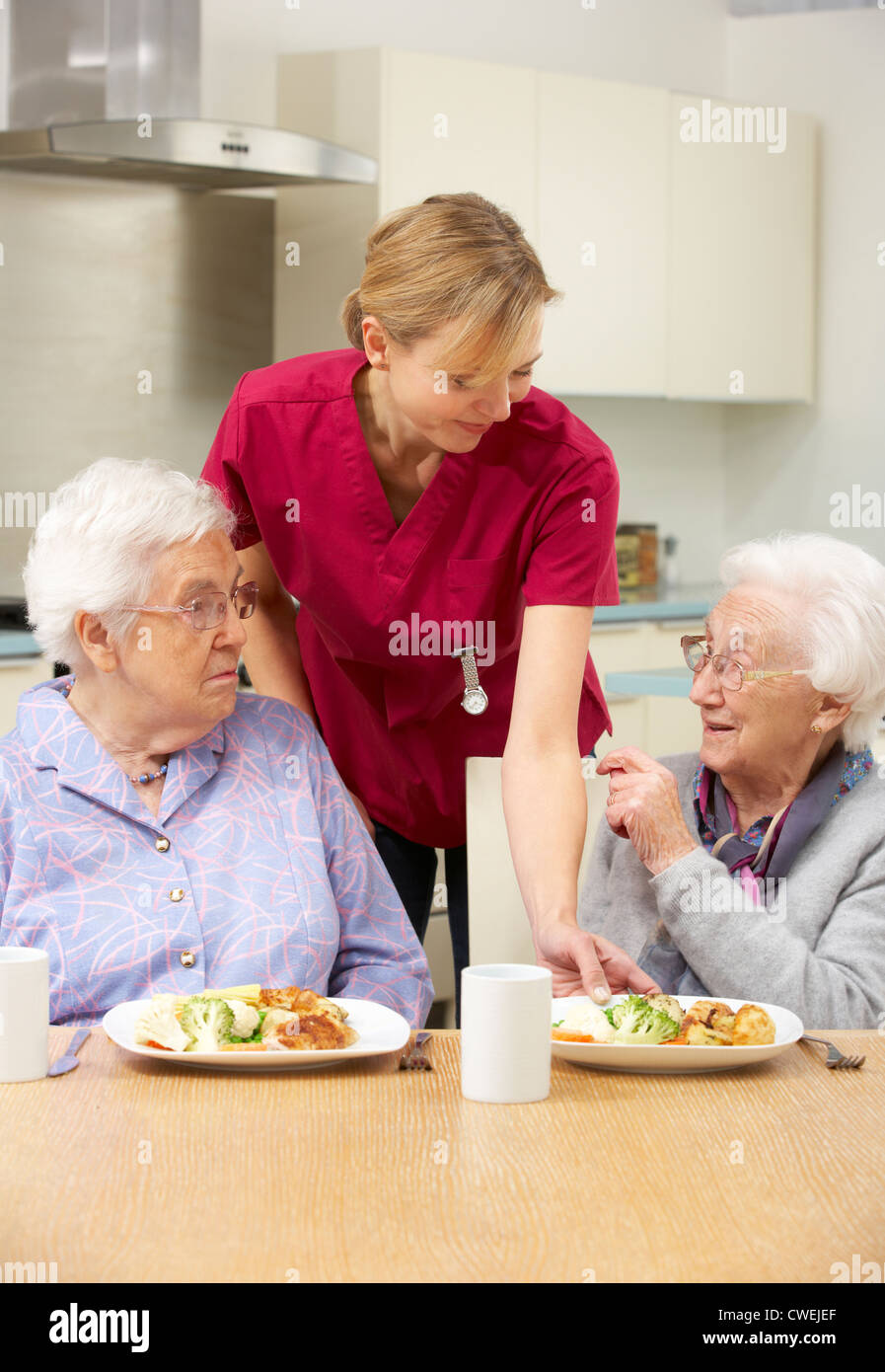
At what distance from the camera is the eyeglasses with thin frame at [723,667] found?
1728mm

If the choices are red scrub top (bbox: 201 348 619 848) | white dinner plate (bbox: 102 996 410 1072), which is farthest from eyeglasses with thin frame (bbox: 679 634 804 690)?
white dinner plate (bbox: 102 996 410 1072)

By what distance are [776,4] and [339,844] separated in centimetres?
386

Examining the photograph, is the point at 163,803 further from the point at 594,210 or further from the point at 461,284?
the point at 594,210

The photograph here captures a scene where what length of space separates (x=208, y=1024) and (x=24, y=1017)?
0.48ft

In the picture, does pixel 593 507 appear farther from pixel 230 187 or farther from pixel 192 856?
pixel 230 187

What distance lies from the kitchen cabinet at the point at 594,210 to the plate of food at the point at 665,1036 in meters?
2.93

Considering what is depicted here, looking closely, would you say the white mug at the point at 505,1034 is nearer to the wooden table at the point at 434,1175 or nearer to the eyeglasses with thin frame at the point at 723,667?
the wooden table at the point at 434,1175

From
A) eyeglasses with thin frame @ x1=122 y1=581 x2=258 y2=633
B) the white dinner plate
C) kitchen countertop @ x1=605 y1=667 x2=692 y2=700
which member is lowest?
the white dinner plate

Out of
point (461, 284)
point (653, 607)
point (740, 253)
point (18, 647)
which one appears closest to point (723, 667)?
point (461, 284)

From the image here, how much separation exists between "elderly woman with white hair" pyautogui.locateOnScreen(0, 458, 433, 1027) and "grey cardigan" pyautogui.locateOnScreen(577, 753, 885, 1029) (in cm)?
28

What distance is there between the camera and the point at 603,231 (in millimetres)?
4332

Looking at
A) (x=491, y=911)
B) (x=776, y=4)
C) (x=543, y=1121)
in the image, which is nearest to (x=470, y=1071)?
(x=543, y=1121)

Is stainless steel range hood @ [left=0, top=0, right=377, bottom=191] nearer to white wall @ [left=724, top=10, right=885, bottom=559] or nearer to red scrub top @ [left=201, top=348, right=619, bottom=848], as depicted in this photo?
red scrub top @ [left=201, top=348, right=619, bottom=848]

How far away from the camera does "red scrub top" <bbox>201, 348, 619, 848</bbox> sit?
1.72m
